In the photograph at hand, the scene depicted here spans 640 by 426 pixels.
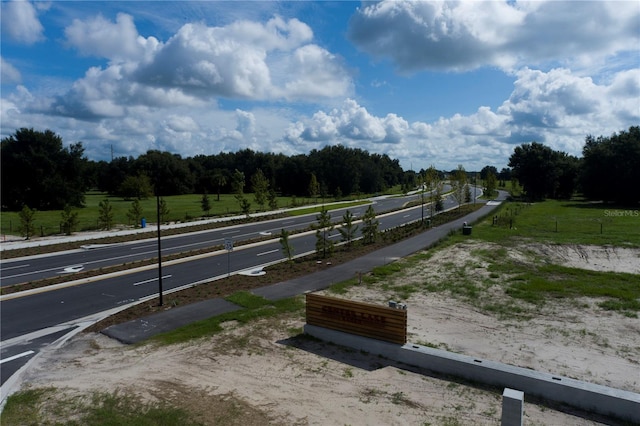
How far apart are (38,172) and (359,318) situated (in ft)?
191

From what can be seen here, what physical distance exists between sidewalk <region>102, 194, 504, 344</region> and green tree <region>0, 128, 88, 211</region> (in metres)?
49.0

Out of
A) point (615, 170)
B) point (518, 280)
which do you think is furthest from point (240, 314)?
point (615, 170)

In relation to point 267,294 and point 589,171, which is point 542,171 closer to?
point 589,171

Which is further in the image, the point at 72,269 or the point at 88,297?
the point at 72,269

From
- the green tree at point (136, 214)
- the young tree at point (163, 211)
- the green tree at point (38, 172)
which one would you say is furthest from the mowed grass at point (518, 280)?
the green tree at point (38, 172)

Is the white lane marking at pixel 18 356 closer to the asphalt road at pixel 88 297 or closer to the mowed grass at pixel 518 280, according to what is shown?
the asphalt road at pixel 88 297

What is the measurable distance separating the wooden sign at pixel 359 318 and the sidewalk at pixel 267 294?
3791mm

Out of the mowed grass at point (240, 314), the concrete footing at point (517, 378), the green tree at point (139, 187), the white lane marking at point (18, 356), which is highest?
the green tree at point (139, 187)

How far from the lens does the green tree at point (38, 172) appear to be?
54.8 m

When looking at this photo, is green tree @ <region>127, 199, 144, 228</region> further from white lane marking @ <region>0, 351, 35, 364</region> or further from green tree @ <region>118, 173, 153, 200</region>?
white lane marking @ <region>0, 351, 35, 364</region>

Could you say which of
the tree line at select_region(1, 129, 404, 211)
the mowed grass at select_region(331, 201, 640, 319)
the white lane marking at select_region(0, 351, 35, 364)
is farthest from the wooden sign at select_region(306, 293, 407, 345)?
the tree line at select_region(1, 129, 404, 211)

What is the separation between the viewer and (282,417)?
7520 mm

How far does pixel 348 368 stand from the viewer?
9680mm

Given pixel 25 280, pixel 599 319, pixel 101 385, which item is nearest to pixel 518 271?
pixel 599 319
